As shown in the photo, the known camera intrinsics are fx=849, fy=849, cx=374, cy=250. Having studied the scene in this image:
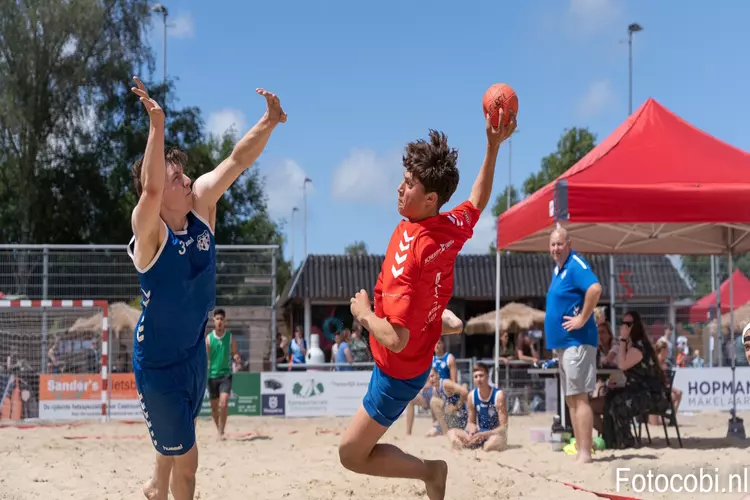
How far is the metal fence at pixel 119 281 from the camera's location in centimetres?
1467

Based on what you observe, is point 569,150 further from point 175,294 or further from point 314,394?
point 175,294

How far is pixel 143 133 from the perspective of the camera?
26.4 m

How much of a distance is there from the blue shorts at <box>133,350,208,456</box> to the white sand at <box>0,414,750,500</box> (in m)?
2.16

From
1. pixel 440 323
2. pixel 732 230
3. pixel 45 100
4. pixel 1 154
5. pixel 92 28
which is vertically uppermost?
pixel 92 28

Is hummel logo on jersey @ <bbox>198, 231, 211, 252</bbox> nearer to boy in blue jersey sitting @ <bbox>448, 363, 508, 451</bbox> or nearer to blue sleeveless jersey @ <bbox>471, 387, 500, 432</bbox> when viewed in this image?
boy in blue jersey sitting @ <bbox>448, 363, 508, 451</bbox>

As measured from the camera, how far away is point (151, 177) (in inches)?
143

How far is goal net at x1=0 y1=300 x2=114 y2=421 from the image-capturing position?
44.7ft

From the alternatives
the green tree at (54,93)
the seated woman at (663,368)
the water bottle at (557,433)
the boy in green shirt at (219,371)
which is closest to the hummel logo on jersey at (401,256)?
the water bottle at (557,433)

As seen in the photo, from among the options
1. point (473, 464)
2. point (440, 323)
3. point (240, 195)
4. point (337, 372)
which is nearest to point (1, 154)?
point (240, 195)

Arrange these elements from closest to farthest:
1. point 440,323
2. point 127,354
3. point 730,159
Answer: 1. point 440,323
2. point 730,159
3. point 127,354

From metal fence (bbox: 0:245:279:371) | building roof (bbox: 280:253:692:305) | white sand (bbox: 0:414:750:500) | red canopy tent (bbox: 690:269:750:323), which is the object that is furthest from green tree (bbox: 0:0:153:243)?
red canopy tent (bbox: 690:269:750:323)

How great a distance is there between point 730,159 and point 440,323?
18.2 ft

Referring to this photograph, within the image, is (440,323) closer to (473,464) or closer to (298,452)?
(473,464)

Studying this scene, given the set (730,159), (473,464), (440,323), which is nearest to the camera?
(440,323)
